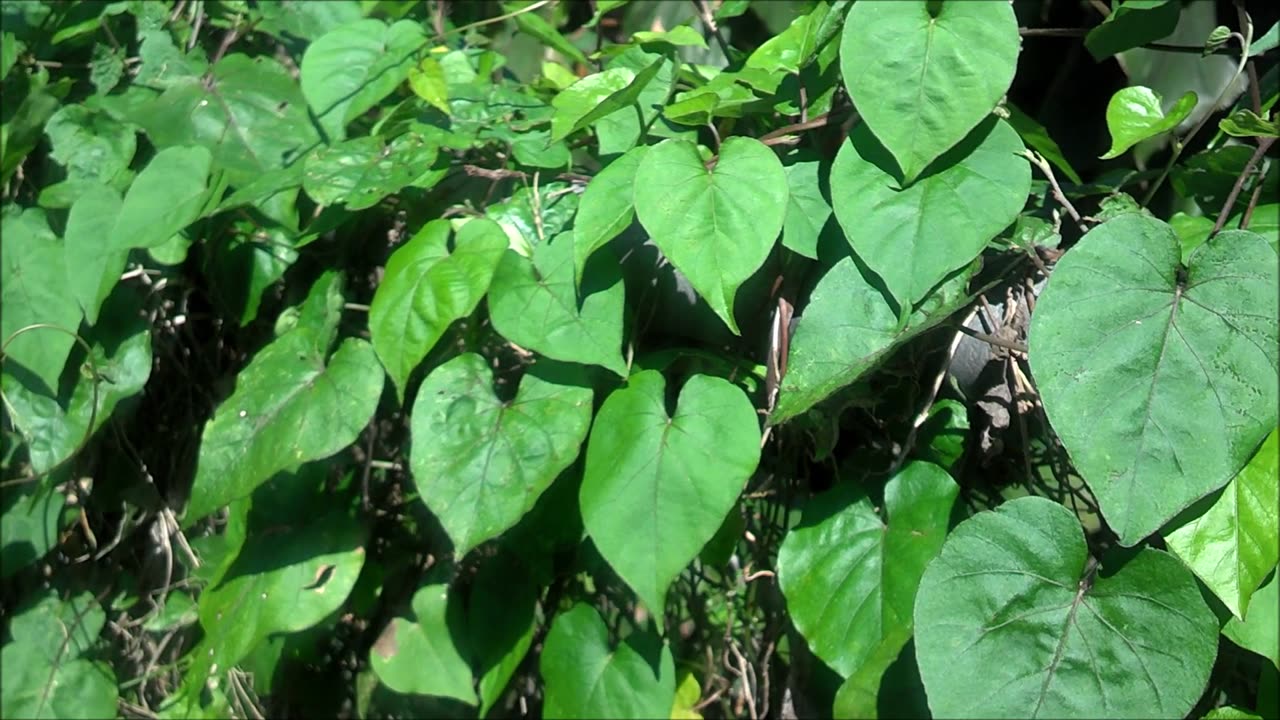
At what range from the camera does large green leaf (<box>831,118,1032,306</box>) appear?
0.80m

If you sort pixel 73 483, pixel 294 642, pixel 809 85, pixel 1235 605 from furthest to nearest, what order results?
pixel 73 483 < pixel 294 642 < pixel 809 85 < pixel 1235 605

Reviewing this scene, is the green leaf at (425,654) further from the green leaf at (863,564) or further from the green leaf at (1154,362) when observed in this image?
the green leaf at (1154,362)

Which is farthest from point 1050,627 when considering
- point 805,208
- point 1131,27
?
point 1131,27

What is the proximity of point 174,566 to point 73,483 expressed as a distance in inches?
7.5

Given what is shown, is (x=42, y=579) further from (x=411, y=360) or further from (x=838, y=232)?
(x=838, y=232)

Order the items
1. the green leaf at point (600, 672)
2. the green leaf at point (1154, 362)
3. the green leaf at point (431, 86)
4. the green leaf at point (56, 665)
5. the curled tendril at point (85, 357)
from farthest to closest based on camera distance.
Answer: the green leaf at point (56, 665) < the curled tendril at point (85, 357) < the green leaf at point (431, 86) < the green leaf at point (600, 672) < the green leaf at point (1154, 362)

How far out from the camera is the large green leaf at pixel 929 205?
80cm

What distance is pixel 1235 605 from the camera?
0.77 metres

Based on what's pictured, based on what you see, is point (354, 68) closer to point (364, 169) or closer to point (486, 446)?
point (364, 169)

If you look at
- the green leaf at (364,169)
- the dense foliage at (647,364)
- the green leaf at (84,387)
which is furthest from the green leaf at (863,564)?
the green leaf at (84,387)

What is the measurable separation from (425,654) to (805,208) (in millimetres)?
668

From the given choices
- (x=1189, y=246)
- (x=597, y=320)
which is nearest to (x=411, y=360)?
(x=597, y=320)

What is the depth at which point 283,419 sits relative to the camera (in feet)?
3.46

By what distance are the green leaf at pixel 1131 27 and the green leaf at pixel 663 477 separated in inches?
18.7
